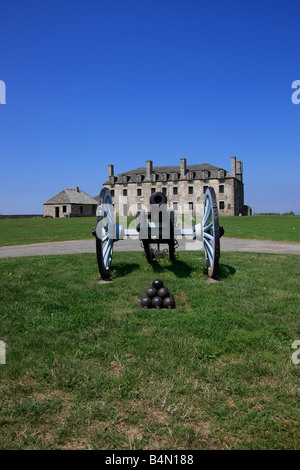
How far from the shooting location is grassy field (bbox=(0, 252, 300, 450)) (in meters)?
2.21

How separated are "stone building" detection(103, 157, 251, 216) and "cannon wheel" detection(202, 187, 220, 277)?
4678 centimetres

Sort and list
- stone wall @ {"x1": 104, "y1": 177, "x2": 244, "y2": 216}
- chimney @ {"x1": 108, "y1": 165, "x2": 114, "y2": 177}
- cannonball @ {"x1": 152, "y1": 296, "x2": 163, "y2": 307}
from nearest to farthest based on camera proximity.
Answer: cannonball @ {"x1": 152, "y1": 296, "x2": 163, "y2": 307}, stone wall @ {"x1": 104, "y1": 177, "x2": 244, "y2": 216}, chimney @ {"x1": 108, "y1": 165, "x2": 114, "y2": 177}

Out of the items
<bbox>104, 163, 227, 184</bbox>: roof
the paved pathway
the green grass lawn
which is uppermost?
<bbox>104, 163, 227, 184</bbox>: roof

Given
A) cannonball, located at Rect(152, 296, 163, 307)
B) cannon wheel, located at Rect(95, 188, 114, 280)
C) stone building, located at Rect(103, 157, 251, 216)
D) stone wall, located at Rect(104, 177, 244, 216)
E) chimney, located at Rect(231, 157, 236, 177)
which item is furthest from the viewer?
chimney, located at Rect(231, 157, 236, 177)

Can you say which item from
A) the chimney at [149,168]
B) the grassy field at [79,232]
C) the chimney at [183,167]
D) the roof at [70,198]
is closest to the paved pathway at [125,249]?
the grassy field at [79,232]

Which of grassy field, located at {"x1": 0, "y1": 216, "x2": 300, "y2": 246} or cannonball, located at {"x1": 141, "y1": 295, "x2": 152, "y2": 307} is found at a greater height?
grassy field, located at {"x1": 0, "y1": 216, "x2": 300, "y2": 246}

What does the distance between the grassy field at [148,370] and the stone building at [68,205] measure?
53.8 m

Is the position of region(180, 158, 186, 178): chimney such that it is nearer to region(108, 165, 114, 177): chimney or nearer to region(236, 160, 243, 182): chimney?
region(236, 160, 243, 182): chimney

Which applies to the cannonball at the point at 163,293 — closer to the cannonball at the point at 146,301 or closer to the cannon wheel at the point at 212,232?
the cannonball at the point at 146,301

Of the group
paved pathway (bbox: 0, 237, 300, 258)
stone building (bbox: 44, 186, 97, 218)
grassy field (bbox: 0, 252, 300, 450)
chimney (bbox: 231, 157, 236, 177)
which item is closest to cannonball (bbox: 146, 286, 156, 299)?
grassy field (bbox: 0, 252, 300, 450)

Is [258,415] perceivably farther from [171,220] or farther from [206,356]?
[171,220]

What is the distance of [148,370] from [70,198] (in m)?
57.8

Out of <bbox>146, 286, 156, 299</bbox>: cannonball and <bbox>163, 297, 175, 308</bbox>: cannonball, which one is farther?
<bbox>146, 286, 156, 299</bbox>: cannonball

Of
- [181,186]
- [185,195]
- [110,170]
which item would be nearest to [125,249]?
[185,195]
